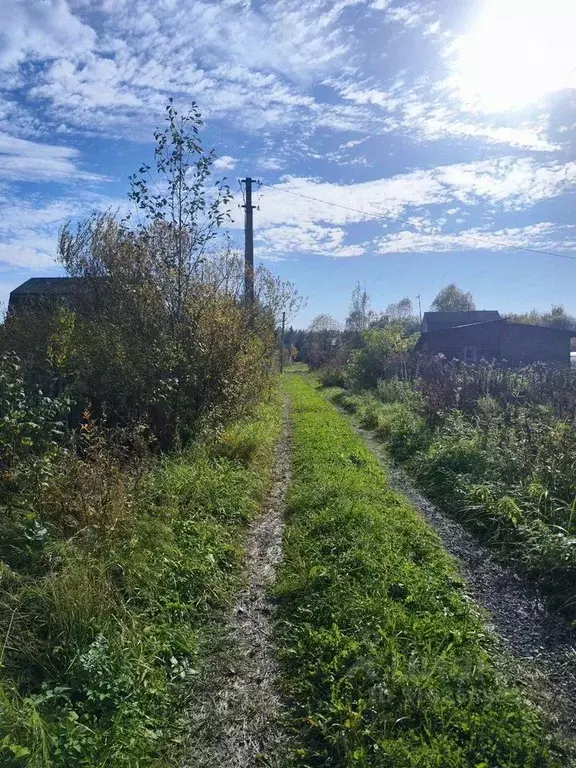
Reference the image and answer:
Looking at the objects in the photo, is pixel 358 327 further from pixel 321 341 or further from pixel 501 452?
pixel 501 452

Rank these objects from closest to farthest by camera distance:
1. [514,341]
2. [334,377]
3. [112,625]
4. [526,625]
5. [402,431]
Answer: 1. [112,625]
2. [526,625]
3. [402,431]
4. [334,377]
5. [514,341]

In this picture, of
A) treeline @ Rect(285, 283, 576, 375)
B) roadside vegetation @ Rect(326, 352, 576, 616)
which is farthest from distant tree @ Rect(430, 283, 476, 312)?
roadside vegetation @ Rect(326, 352, 576, 616)

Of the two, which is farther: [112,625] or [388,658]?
[112,625]

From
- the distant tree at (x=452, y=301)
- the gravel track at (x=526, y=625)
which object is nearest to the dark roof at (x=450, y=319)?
the distant tree at (x=452, y=301)

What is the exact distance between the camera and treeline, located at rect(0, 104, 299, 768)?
2840mm

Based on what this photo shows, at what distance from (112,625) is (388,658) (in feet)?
6.12

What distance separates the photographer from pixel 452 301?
269ft

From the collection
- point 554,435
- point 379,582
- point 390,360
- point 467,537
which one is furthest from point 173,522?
point 390,360

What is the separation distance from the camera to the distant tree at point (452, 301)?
266ft

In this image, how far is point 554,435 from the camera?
648cm

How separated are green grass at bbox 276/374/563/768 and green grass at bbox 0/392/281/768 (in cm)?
72

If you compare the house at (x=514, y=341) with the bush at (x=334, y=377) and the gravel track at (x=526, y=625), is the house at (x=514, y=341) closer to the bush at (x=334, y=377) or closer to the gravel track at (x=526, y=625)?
the bush at (x=334, y=377)

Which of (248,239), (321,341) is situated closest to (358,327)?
(321,341)

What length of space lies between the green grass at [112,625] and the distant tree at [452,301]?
265ft
